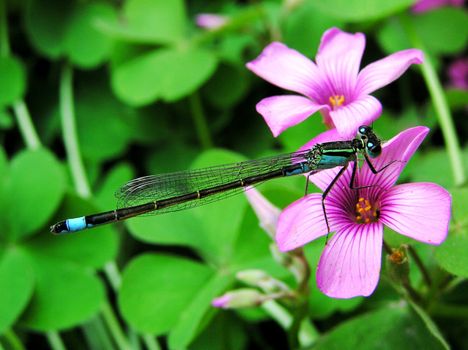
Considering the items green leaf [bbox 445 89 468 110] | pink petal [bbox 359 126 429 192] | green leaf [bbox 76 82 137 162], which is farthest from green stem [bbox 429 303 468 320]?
green leaf [bbox 76 82 137 162]

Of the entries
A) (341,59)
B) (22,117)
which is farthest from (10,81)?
(341,59)

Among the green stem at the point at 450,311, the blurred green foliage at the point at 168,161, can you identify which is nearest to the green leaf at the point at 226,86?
the blurred green foliage at the point at 168,161

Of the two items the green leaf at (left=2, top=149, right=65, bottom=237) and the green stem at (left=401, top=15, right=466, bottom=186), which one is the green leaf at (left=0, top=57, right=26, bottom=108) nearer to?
the green leaf at (left=2, top=149, right=65, bottom=237)

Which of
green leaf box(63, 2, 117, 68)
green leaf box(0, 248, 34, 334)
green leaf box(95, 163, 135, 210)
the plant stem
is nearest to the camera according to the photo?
the plant stem

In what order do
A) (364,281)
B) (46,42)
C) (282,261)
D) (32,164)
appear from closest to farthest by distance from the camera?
(364,281)
(282,261)
(32,164)
(46,42)

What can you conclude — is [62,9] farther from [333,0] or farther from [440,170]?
[440,170]

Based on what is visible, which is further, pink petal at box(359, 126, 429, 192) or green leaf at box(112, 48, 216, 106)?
green leaf at box(112, 48, 216, 106)

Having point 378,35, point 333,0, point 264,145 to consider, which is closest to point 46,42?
point 264,145
